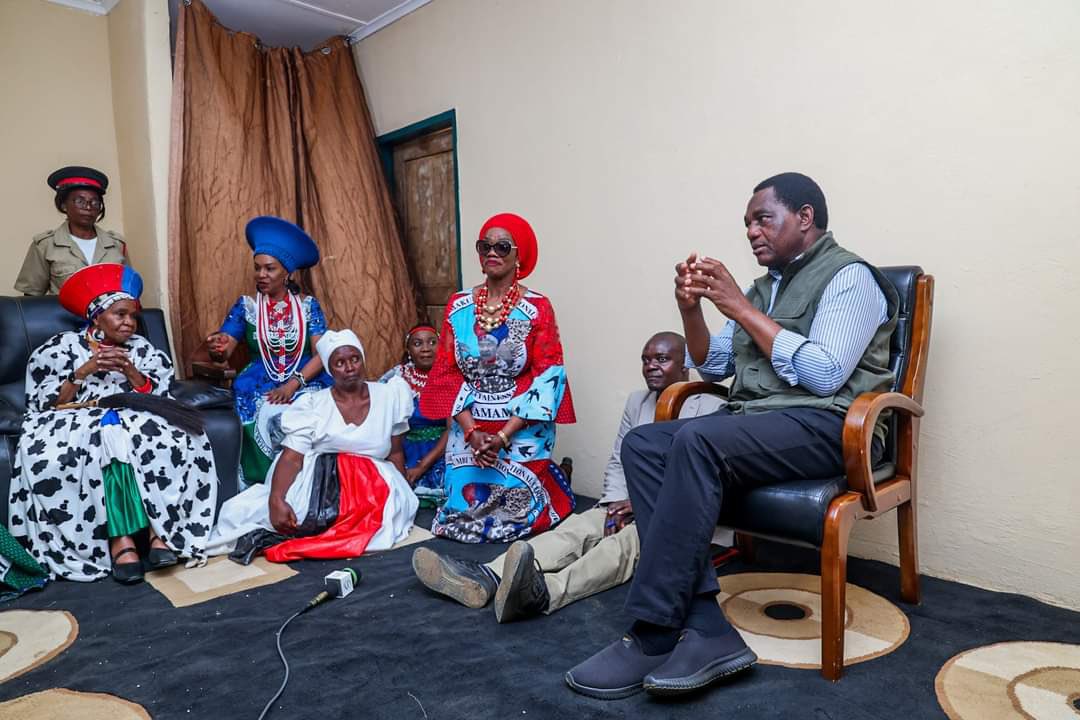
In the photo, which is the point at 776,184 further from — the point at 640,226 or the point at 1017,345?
the point at 640,226

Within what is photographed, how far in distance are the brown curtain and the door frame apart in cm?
14

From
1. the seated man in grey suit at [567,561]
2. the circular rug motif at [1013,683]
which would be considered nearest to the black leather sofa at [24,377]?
the seated man in grey suit at [567,561]

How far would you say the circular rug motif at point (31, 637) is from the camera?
2.11 metres

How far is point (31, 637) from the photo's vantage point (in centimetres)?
229

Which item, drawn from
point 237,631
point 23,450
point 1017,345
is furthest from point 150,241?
point 1017,345

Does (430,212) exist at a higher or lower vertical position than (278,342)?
higher

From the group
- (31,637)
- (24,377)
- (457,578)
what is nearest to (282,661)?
(457,578)

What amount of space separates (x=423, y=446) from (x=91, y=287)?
1.61 metres

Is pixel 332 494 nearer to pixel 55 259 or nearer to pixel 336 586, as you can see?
pixel 336 586

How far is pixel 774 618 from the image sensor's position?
2262 millimetres

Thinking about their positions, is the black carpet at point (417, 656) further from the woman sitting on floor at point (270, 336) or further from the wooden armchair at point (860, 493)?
the woman sitting on floor at point (270, 336)

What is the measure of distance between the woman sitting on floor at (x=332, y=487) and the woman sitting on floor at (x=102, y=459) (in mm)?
210

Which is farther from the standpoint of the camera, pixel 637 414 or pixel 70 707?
pixel 637 414

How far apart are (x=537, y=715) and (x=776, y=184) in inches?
60.1
